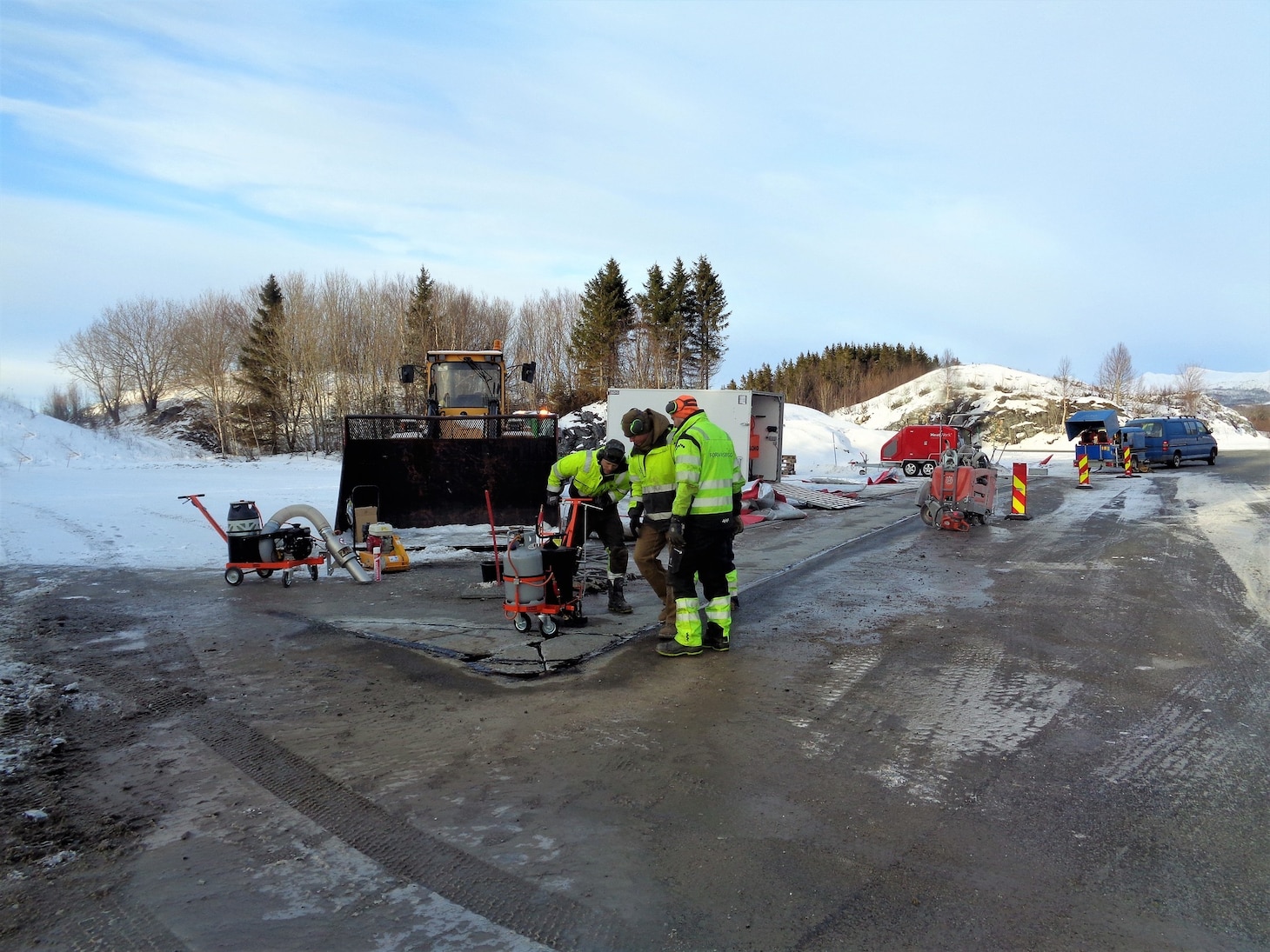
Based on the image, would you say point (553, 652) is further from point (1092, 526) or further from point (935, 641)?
point (1092, 526)

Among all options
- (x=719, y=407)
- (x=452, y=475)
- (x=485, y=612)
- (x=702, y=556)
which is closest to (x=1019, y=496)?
(x=719, y=407)

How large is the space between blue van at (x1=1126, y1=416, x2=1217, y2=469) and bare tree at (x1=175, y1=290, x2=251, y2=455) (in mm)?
45726

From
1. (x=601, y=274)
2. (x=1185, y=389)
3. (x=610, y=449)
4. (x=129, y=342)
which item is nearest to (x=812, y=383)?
(x=1185, y=389)

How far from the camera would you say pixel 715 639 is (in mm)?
6578

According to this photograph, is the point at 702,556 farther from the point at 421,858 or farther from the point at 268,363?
the point at 268,363

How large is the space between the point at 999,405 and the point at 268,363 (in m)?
48.2

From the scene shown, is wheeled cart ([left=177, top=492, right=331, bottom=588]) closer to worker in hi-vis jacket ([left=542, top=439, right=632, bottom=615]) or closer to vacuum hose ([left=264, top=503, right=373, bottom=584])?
vacuum hose ([left=264, top=503, right=373, bottom=584])

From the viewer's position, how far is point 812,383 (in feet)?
326

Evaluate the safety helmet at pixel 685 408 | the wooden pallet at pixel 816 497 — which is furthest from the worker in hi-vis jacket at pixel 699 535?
the wooden pallet at pixel 816 497

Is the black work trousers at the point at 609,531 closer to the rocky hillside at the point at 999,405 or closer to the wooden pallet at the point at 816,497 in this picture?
the wooden pallet at the point at 816,497

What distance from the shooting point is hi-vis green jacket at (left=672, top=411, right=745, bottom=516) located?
638 centimetres

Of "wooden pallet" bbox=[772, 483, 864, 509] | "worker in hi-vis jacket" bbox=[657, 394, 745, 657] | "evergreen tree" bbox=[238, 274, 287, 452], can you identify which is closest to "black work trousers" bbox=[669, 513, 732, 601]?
"worker in hi-vis jacket" bbox=[657, 394, 745, 657]

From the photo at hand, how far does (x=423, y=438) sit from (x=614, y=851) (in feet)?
32.9

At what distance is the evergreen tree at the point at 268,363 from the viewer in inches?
1844
